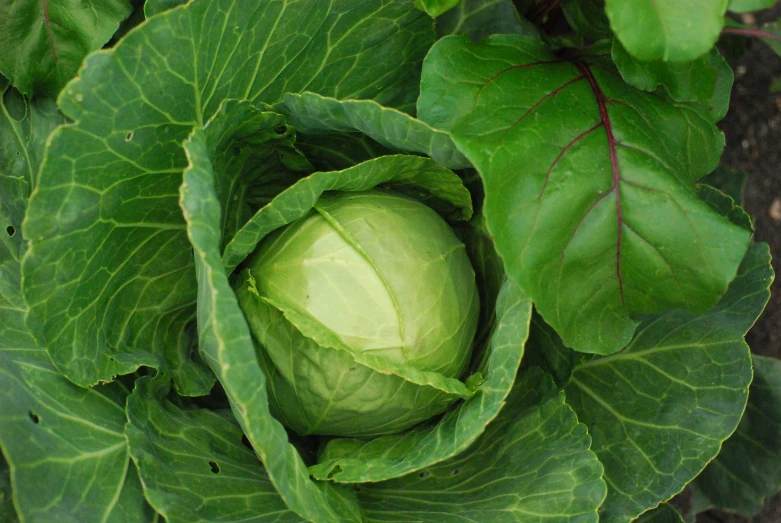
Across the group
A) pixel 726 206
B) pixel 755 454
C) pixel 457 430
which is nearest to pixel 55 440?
pixel 457 430

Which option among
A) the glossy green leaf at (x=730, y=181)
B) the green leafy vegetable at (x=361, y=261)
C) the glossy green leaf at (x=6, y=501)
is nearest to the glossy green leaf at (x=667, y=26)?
the green leafy vegetable at (x=361, y=261)

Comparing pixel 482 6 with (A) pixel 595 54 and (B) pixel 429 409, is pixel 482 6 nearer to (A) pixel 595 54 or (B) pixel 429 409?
(A) pixel 595 54

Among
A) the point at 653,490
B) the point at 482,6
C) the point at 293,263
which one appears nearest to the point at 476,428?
the point at 293,263

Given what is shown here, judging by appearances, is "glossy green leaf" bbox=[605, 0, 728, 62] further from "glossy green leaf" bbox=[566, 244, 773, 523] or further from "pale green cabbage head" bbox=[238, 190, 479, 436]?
"glossy green leaf" bbox=[566, 244, 773, 523]

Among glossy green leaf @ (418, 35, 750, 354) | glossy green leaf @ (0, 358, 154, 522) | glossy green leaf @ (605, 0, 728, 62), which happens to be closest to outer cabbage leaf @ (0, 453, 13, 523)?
glossy green leaf @ (0, 358, 154, 522)

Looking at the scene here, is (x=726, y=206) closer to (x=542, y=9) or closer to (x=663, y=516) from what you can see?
(x=542, y=9)

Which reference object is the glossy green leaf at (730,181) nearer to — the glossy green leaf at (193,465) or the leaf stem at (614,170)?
the leaf stem at (614,170)
